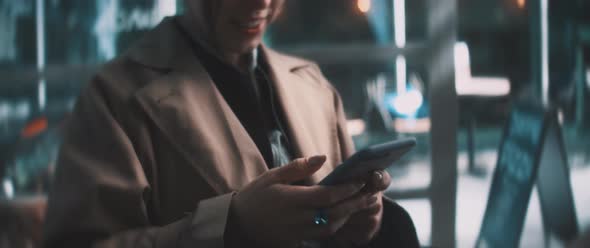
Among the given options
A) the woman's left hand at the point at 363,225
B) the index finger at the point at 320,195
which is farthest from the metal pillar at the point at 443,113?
Answer: the index finger at the point at 320,195

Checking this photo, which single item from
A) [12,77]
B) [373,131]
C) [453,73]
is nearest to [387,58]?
[453,73]

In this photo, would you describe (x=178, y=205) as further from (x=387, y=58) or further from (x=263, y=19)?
(x=387, y=58)

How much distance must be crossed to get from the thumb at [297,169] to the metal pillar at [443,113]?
1331 millimetres

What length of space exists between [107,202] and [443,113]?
4.63ft

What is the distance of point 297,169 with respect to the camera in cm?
92

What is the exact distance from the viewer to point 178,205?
107 centimetres

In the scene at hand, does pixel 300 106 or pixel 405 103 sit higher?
pixel 300 106

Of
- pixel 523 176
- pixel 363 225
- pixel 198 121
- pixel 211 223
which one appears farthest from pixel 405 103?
pixel 211 223

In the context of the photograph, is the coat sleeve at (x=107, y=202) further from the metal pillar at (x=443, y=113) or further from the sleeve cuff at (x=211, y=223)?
the metal pillar at (x=443, y=113)

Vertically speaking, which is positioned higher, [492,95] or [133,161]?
[133,161]

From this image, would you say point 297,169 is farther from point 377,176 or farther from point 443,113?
point 443,113

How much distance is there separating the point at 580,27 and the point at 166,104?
195 cm

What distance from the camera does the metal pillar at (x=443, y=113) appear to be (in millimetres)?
2174

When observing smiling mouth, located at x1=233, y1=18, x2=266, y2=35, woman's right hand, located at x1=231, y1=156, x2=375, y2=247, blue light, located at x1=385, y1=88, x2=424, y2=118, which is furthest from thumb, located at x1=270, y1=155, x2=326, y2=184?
blue light, located at x1=385, y1=88, x2=424, y2=118
